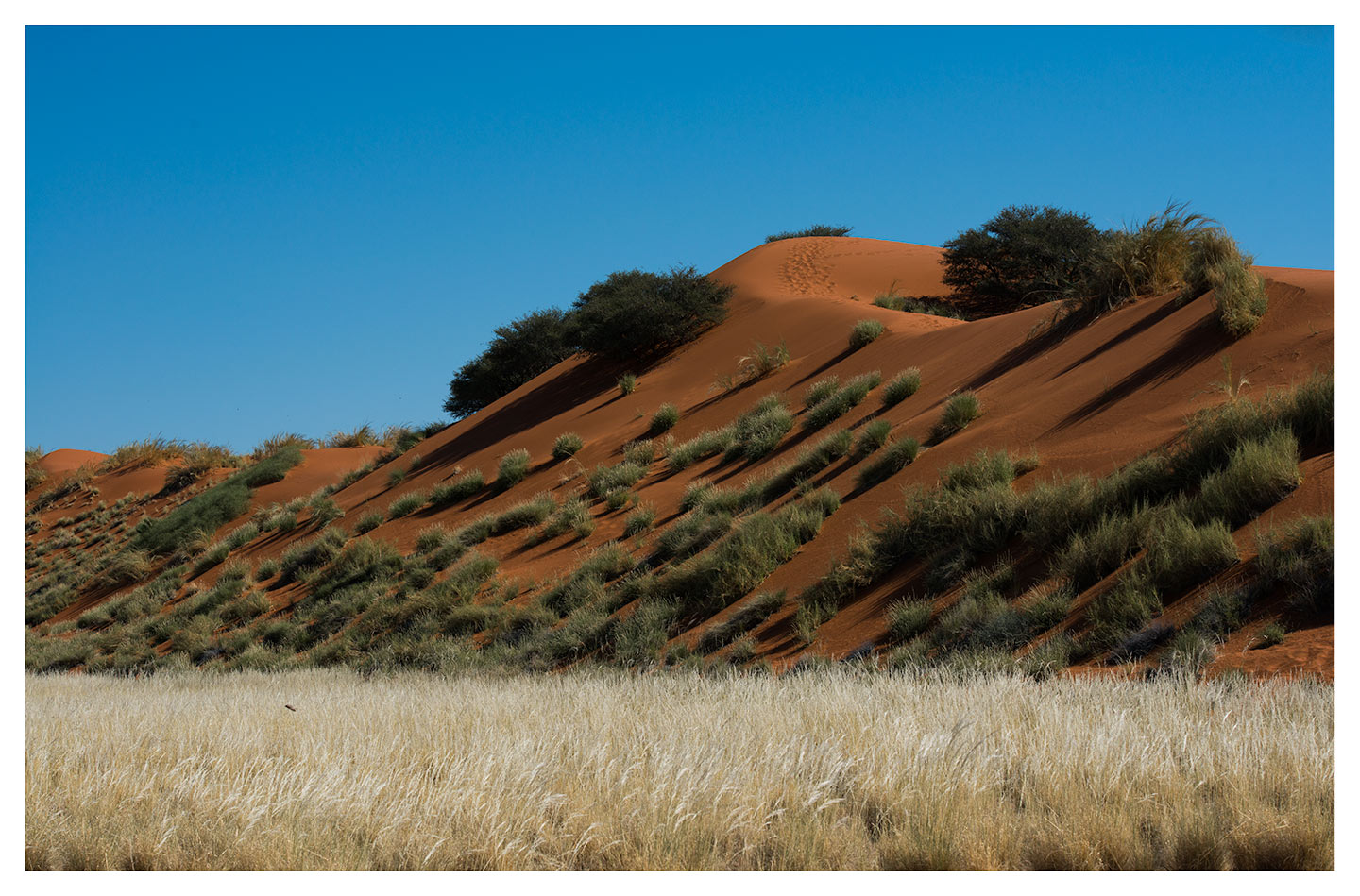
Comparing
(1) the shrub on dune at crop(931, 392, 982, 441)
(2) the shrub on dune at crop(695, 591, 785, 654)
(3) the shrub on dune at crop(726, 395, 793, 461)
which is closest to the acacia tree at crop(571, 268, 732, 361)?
(3) the shrub on dune at crop(726, 395, 793, 461)

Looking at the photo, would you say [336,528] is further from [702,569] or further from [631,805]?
[631,805]

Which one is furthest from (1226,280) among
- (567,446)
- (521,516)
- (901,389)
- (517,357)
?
(517,357)

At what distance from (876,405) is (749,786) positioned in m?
14.8

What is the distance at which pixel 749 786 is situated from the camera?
4434 mm

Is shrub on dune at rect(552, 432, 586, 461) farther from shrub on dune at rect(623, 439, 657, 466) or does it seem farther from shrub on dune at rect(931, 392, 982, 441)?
shrub on dune at rect(931, 392, 982, 441)

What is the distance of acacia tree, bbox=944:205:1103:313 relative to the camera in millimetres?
33281

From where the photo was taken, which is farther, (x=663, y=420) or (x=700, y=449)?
(x=663, y=420)

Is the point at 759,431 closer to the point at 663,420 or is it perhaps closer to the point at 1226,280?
the point at 663,420

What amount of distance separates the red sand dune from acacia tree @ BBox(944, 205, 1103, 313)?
408 centimetres

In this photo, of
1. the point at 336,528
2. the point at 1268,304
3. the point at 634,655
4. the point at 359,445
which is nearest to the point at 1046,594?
the point at 634,655

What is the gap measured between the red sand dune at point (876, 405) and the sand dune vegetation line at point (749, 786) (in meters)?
2.30

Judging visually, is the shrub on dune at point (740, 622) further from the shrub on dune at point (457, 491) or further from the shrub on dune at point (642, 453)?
the shrub on dune at point (457, 491)

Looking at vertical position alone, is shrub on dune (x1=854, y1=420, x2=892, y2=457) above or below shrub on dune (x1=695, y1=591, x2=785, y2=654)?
above

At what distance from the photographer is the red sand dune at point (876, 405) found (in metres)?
11.4
